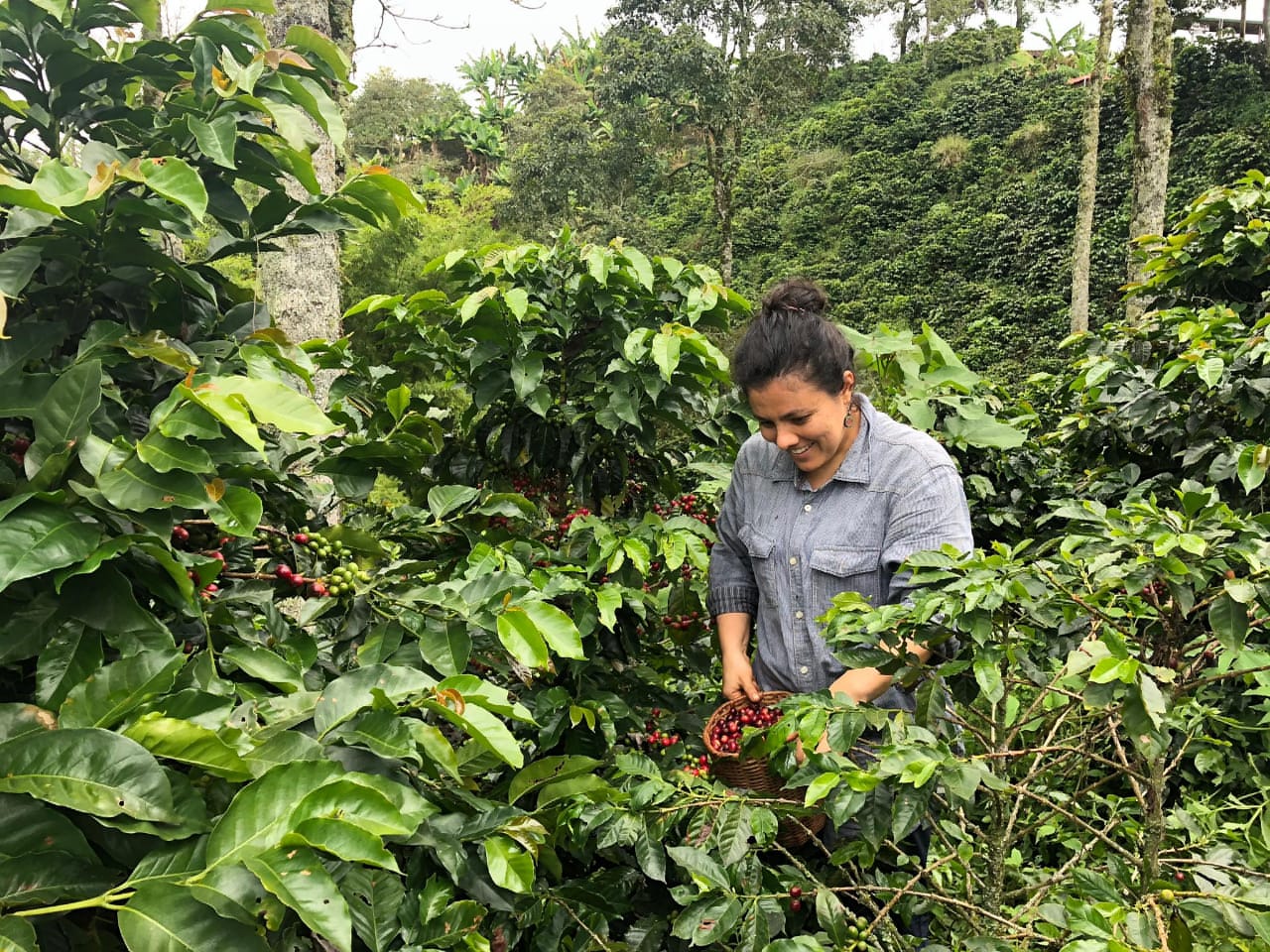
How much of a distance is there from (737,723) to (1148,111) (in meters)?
8.57

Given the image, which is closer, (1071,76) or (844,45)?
(844,45)

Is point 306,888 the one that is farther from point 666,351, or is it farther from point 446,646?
point 666,351

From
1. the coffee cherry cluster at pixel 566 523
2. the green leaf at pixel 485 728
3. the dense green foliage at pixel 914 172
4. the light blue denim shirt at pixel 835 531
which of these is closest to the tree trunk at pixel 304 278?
the coffee cherry cluster at pixel 566 523

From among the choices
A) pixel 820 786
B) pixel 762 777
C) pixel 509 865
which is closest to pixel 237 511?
pixel 509 865

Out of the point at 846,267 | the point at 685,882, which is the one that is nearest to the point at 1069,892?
the point at 685,882

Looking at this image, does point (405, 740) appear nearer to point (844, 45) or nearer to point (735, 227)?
point (844, 45)

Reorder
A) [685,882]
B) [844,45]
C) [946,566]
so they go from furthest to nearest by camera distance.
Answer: [844,45]
[685,882]
[946,566]

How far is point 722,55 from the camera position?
13.6 metres

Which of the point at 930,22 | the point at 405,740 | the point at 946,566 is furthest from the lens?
the point at 930,22

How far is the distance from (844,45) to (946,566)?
15.3 meters

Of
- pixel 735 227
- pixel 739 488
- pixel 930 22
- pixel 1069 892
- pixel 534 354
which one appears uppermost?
pixel 930 22

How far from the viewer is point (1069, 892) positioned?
5.24ft

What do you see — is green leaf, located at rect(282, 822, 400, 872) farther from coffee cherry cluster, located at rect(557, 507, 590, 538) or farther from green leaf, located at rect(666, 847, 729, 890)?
coffee cherry cluster, located at rect(557, 507, 590, 538)

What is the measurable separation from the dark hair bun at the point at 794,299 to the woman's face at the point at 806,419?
0.16 metres
